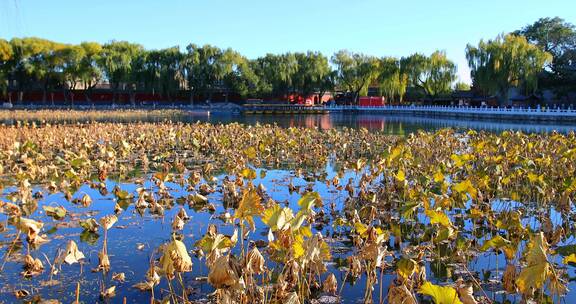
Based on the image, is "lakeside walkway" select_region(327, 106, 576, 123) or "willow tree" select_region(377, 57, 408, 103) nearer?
"lakeside walkway" select_region(327, 106, 576, 123)

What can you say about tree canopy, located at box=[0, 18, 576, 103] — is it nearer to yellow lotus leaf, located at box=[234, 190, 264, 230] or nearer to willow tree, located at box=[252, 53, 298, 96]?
willow tree, located at box=[252, 53, 298, 96]

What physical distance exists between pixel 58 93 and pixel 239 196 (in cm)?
5048

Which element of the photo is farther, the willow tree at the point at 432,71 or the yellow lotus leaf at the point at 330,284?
the willow tree at the point at 432,71

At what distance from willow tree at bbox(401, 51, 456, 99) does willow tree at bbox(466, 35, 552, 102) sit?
6818mm

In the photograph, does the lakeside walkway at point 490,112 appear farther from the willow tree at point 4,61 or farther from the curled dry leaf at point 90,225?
the willow tree at point 4,61

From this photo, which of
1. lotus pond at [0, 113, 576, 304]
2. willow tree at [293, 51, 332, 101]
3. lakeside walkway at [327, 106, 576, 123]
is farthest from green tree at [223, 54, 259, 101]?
lotus pond at [0, 113, 576, 304]

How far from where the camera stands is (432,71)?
145 ft

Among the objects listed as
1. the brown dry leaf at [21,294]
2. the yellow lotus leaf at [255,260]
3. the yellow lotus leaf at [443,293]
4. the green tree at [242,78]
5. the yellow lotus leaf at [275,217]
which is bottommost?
the brown dry leaf at [21,294]

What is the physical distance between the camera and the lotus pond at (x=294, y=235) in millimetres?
3646

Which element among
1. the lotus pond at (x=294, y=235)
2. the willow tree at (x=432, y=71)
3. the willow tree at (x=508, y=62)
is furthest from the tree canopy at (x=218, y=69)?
Answer: the lotus pond at (x=294, y=235)

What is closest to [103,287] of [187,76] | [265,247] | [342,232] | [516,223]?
[265,247]

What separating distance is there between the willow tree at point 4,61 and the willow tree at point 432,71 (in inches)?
1383

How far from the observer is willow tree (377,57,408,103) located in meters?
45.9

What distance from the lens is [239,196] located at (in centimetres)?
757
